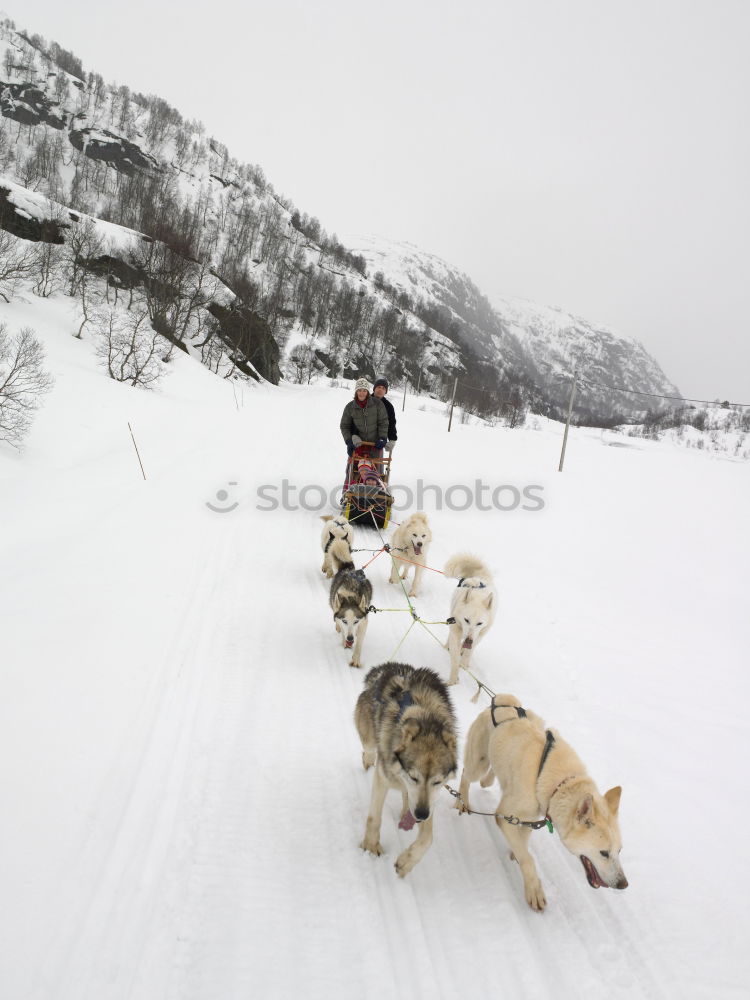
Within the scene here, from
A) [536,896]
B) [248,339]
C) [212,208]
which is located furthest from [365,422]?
[212,208]

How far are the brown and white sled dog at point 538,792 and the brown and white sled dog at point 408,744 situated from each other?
1.03ft

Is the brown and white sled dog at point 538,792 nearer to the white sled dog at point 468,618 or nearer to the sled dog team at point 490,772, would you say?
the sled dog team at point 490,772

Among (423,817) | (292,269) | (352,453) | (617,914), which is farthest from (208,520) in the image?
(292,269)

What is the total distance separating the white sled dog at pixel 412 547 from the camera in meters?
6.04

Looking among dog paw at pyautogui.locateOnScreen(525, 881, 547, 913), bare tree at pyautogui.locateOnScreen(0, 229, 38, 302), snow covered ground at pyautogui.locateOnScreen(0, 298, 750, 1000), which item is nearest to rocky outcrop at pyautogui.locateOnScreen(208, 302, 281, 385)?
bare tree at pyautogui.locateOnScreen(0, 229, 38, 302)

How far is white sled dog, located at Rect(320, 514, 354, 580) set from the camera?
589cm

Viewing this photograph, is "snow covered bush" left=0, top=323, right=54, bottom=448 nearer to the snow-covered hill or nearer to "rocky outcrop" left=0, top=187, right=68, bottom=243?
"rocky outcrop" left=0, top=187, right=68, bottom=243

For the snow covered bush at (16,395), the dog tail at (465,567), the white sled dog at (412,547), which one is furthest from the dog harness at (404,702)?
the snow covered bush at (16,395)

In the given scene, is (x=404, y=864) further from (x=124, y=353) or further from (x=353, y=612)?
(x=124, y=353)

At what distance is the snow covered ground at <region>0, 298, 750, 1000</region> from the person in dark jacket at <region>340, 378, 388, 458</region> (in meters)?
1.87

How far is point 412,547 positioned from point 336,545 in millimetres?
1024

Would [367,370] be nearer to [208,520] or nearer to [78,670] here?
[208,520]

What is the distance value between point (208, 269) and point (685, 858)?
5165 cm

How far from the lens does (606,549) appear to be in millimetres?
8555
